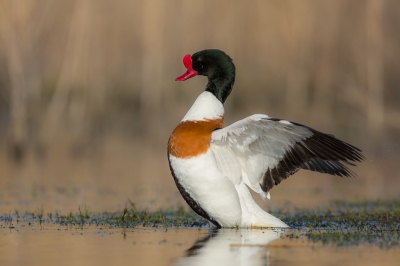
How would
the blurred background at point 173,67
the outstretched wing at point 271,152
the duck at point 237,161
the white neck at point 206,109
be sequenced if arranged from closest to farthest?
the outstretched wing at point 271,152 < the duck at point 237,161 < the white neck at point 206,109 < the blurred background at point 173,67

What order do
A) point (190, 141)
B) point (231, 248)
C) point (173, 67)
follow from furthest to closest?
point (173, 67)
point (190, 141)
point (231, 248)

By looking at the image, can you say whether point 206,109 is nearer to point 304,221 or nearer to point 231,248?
point 304,221

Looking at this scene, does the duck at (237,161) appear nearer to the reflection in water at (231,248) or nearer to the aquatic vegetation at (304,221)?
the reflection in water at (231,248)

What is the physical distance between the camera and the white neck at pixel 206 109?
283 inches

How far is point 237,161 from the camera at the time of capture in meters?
7.04

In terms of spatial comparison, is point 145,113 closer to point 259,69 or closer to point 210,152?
point 259,69

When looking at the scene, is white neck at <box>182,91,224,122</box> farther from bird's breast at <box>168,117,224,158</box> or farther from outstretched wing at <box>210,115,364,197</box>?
outstretched wing at <box>210,115,364,197</box>

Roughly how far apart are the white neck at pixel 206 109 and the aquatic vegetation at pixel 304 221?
103 cm

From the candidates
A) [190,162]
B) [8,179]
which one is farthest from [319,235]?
[8,179]

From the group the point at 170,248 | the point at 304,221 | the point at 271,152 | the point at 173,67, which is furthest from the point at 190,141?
the point at 173,67

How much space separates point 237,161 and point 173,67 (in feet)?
45.6

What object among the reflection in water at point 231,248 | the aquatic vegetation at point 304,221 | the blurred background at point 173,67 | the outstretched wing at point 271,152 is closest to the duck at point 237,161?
the outstretched wing at point 271,152

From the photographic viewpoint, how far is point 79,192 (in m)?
10.2

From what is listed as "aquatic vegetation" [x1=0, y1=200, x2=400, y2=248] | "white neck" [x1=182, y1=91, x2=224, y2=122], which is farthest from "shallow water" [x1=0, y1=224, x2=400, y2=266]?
"white neck" [x1=182, y1=91, x2=224, y2=122]
